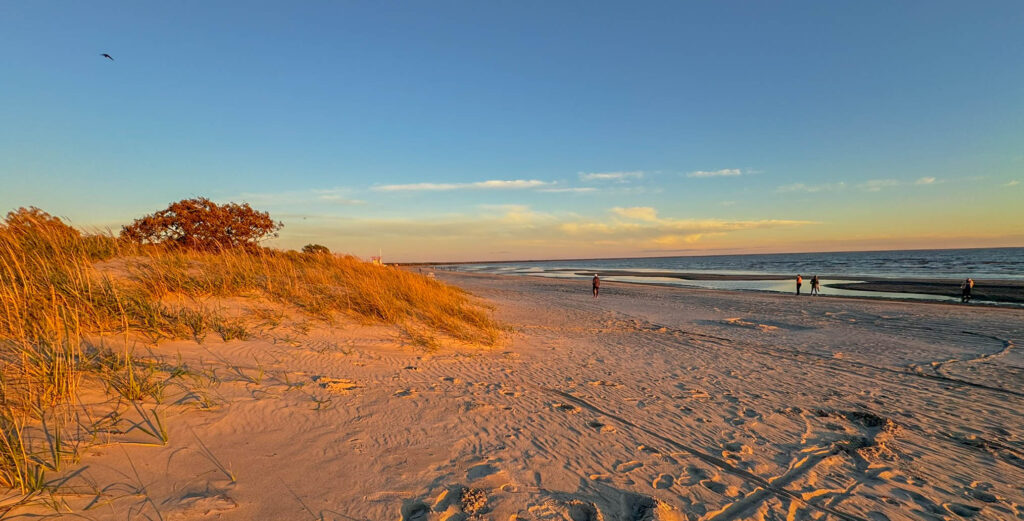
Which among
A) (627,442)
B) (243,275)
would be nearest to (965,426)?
(627,442)

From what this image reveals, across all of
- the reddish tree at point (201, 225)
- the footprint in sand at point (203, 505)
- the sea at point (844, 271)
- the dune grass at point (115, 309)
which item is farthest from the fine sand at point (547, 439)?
the sea at point (844, 271)

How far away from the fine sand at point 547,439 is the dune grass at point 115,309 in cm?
42

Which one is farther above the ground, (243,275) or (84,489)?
(243,275)

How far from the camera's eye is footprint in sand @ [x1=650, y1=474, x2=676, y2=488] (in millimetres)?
3211

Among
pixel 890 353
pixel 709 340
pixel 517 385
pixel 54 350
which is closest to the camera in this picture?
pixel 54 350

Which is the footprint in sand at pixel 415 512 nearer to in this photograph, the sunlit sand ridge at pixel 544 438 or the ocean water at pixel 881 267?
the sunlit sand ridge at pixel 544 438

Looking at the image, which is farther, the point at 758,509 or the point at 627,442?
the point at 627,442

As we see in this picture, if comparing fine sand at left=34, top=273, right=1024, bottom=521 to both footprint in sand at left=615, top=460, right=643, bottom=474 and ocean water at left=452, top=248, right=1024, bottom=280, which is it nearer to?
footprint in sand at left=615, top=460, right=643, bottom=474

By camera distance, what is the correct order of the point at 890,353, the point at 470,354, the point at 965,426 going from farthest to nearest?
the point at 890,353, the point at 470,354, the point at 965,426

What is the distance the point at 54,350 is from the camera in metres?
3.52

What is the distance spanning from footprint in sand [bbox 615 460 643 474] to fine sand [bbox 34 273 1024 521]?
0.05ft

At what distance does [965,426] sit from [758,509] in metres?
3.95

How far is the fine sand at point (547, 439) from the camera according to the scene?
2.72 meters

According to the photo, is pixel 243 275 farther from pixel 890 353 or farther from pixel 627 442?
pixel 890 353
